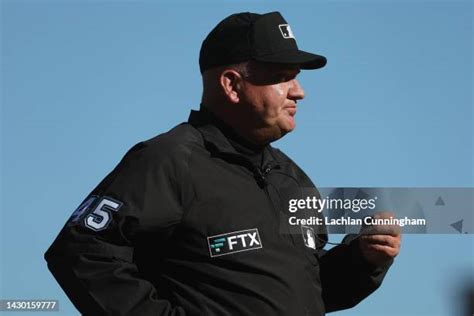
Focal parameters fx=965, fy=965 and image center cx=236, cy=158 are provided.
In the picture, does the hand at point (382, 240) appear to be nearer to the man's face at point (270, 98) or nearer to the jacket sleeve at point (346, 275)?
the jacket sleeve at point (346, 275)

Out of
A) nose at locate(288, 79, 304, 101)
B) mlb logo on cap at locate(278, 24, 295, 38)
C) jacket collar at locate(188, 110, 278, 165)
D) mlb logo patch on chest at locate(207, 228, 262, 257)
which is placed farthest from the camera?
mlb logo on cap at locate(278, 24, 295, 38)

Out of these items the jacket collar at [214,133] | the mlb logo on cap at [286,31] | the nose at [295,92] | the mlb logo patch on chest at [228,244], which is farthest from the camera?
the mlb logo on cap at [286,31]

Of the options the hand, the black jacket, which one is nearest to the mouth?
the black jacket

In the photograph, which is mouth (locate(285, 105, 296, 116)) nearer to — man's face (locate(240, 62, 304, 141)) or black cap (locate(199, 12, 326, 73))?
man's face (locate(240, 62, 304, 141))

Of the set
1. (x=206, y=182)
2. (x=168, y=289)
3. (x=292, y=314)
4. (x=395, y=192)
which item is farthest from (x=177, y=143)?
(x=395, y=192)

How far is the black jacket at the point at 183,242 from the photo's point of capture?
3.92m

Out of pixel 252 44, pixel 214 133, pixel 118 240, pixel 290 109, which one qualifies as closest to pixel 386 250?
pixel 290 109

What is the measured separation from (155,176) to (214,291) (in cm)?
54

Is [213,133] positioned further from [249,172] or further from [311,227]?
[311,227]

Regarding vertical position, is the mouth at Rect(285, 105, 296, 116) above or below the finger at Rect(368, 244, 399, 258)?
above

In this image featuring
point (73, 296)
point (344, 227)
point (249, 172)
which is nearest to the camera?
point (73, 296)

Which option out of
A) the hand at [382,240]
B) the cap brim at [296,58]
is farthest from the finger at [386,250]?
the cap brim at [296,58]

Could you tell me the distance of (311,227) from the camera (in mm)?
4562

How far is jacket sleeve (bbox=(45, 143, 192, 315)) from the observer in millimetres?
3887
